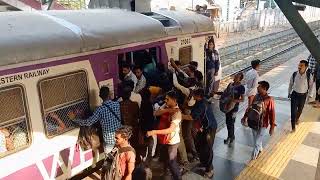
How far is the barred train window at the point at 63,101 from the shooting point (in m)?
4.99

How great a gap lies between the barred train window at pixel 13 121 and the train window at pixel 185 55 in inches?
181

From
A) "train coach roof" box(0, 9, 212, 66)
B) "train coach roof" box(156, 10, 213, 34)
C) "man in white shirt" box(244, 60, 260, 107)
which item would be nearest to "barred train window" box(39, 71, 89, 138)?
"train coach roof" box(0, 9, 212, 66)

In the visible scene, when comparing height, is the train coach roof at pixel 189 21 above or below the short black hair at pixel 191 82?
above

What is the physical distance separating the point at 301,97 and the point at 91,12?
5.22 m

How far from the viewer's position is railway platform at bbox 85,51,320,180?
20.7 ft

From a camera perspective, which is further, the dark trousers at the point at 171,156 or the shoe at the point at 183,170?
the shoe at the point at 183,170

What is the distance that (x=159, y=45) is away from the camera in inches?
290

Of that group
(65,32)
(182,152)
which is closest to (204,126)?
(182,152)

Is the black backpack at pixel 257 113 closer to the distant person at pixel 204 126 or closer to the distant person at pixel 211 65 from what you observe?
the distant person at pixel 204 126

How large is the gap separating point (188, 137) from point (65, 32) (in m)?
2.97

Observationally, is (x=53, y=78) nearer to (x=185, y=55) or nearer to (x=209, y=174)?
(x=209, y=174)

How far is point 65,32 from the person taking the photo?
5285mm

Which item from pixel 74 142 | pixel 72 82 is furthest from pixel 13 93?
pixel 74 142

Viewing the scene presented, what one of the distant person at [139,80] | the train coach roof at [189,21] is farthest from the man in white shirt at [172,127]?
the train coach roof at [189,21]
